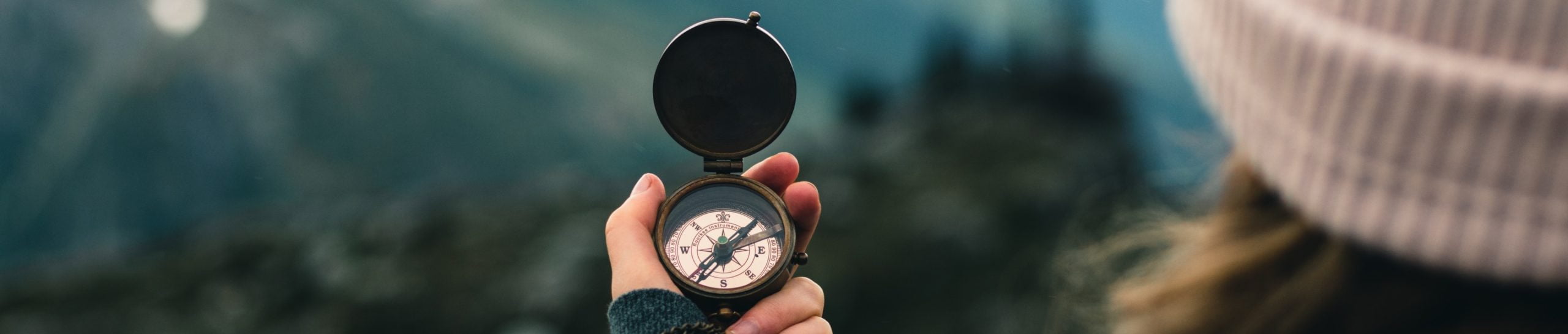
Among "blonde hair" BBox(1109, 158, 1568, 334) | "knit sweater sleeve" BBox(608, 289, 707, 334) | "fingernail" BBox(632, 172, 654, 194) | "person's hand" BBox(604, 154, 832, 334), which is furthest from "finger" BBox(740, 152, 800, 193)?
"blonde hair" BBox(1109, 158, 1568, 334)

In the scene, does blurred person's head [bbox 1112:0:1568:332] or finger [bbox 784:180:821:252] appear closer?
blurred person's head [bbox 1112:0:1568:332]

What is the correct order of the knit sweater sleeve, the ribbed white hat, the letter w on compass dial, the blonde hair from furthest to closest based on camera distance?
the letter w on compass dial → the knit sweater sleeve → the blonde hair → the ribbed white hat

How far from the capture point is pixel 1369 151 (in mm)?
720

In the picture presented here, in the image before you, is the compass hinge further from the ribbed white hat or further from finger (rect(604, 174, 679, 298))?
the ribbed white hat

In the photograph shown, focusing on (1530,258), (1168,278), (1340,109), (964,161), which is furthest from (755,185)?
(964,161)

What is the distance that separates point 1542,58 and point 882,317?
3.05 m

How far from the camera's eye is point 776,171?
1.17 metres

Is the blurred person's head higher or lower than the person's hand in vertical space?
lower

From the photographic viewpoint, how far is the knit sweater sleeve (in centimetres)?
96

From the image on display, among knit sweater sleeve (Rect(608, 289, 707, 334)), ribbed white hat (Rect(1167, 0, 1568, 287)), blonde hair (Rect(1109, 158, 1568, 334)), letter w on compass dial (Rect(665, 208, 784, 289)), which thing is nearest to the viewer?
ribbed white hat (Rect(1167, 0, 1568, 287))

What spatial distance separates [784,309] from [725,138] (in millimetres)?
226

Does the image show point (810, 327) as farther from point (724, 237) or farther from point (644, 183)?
point (644, 183)

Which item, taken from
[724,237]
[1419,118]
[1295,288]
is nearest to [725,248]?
[724,237]

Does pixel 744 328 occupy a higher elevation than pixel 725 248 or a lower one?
lower
